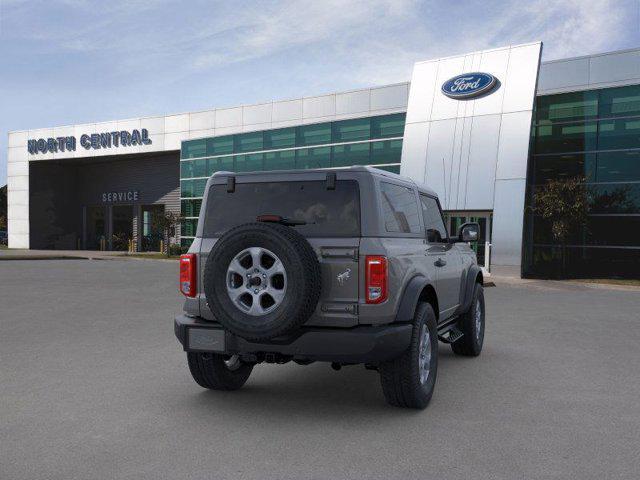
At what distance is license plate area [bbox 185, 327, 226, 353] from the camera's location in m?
4.94

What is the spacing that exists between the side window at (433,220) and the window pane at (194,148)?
31.7 meters

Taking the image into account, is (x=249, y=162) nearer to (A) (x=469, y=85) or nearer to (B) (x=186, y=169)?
(B) (x=186, y=169)

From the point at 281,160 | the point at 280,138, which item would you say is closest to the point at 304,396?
the point at 281,160

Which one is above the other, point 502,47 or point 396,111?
point 502,47

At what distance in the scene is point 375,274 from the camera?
15.6ft

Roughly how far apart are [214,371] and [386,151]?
24.6 metres

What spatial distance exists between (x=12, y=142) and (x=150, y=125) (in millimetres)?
13624

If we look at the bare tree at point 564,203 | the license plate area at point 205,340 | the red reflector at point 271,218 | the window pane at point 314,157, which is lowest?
the license plate area at point 205,340

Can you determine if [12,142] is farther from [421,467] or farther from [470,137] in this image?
[421,467]

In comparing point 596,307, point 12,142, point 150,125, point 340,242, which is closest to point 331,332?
point 340,242

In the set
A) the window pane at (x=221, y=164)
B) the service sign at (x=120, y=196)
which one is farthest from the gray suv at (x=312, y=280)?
the service sign at (x=120, y=196)

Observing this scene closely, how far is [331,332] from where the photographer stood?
15.5 ft

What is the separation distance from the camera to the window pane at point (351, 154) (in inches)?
1179

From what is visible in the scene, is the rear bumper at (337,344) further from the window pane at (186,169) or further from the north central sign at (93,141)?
the north central sign at (93,141)
